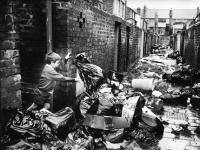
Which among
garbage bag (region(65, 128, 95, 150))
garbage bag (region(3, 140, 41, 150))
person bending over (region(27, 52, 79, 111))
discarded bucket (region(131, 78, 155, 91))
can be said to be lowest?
garbage bag (region(65, 128, 95, 150))

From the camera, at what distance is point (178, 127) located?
5.28 meters

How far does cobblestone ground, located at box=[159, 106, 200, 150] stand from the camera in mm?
4422

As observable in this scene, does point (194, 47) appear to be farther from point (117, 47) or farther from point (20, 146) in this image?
point (20, 146)

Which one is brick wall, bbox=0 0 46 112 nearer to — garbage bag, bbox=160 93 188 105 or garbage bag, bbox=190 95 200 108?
garbage bag, bbox=160 93 188 105

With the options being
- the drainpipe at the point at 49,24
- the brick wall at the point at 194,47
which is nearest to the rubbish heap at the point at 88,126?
the drainpipe at the point at 49,24

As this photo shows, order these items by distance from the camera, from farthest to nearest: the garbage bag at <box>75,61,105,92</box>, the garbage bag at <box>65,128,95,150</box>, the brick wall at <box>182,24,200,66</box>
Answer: the brick wall at <box>182,24,200,66</box> → the garbage bag at <box>75,61,105,92</box> → the garbage bag at <box>65,128,95,150</box>

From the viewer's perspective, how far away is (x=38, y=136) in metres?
3.37

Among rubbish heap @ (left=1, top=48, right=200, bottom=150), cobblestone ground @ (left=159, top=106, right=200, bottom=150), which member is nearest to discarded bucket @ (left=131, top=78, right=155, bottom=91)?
cobblestone ground @ (left=159, top=106, right=200, bottom=150)

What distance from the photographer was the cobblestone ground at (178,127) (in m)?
4.42

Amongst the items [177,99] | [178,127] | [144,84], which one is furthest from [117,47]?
[178,127]

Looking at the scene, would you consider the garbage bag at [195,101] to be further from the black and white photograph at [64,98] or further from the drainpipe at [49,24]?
the drainpipe at [49,24]

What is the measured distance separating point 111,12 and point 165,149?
5740 millimetres

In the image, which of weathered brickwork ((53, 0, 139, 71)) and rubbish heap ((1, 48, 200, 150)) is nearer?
rubbish heap ((1, 48, 200, 150))

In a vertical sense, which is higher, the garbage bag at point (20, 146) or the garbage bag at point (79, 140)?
the garbage bag at point (20, 146)
